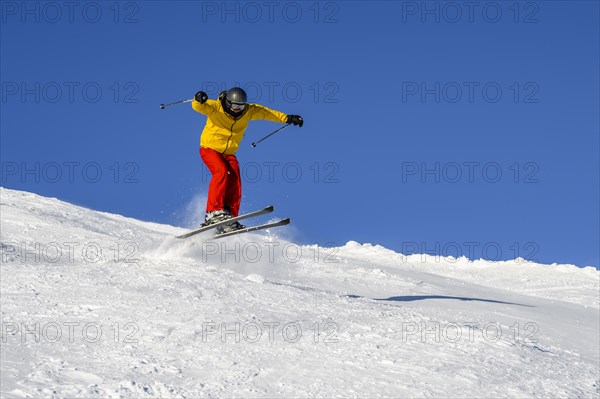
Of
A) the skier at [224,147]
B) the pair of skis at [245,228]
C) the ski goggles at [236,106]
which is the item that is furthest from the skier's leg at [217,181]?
the ski goggles at [236,106]

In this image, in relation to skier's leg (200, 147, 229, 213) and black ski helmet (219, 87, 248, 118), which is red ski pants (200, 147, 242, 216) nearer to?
skier's leg (200, 147, 229, 213)

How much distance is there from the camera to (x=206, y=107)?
10008mm

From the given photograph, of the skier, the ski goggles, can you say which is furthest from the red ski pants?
the ski goggles

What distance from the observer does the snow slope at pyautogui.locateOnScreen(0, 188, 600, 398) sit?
5.02 metres

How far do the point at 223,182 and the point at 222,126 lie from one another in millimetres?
794

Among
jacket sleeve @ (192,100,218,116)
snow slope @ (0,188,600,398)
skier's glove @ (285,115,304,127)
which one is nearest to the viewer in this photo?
snow slope @ (0,188,600,398)

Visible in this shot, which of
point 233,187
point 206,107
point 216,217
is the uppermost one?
point 206,107

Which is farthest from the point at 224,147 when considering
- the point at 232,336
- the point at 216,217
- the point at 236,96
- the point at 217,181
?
the point at 232,336

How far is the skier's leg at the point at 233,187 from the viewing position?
10.3m

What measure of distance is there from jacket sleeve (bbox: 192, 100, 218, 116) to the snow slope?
1.82 metres

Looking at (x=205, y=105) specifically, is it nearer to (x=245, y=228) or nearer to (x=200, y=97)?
(x=200, y=97)

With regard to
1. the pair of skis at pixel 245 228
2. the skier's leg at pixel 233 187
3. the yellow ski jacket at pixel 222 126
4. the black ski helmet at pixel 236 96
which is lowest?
the pair of skis at pixel 245 228

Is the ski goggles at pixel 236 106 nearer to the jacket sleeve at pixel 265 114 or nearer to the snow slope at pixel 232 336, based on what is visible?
the jacket sleeve at pixel 265 114

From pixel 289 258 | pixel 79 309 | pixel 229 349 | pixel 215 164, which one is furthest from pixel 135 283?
pixel 289 258
